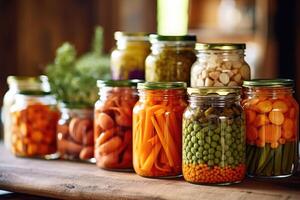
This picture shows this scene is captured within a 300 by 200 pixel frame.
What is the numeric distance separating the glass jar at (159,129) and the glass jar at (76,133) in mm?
209

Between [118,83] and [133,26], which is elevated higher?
[133,26]

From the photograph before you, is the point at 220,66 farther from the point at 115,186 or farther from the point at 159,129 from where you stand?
the point at 115,186

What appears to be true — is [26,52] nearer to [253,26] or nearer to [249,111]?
[253,26]

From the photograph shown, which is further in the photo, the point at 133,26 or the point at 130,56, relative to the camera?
the point at 133,26

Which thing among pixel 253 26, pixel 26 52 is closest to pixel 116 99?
pixel 26 52

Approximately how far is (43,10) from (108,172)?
1.46 meters

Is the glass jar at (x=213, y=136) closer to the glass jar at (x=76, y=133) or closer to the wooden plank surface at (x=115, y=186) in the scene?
the wooden plank surface at (x=115, y=186)

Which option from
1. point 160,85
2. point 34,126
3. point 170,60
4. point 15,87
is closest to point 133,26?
point 15,87

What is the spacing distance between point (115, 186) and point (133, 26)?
196cm

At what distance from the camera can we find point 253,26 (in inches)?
130

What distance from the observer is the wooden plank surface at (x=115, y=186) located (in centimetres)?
114

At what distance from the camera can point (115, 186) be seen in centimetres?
121

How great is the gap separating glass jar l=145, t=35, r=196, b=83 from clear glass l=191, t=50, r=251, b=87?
0.21 feet

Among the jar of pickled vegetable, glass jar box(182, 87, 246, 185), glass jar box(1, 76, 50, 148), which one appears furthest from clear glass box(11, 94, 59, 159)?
glass jar box(182, 87, 246, 185)
